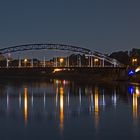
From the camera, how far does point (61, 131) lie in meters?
27.8

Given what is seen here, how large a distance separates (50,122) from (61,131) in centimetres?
347

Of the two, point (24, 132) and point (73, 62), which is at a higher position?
point (73, 62)

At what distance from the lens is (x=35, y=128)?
28.8 metres

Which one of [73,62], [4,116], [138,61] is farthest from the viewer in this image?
[73,62]

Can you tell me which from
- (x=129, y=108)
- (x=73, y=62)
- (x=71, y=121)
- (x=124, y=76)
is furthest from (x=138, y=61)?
(x=71, y=121)

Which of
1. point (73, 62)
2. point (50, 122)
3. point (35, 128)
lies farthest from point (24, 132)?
point (73, 62)

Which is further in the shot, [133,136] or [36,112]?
[36,112]

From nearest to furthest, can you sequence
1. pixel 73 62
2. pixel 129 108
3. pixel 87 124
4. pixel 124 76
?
1. pixel 87 124
2. pixel 129 108
3. pixel 124 76
4. pixel 73 62

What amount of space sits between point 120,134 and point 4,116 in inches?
411

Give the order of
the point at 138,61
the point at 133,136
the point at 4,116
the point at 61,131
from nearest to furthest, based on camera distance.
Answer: the point at 133,136 → the point at 61,131 → the point at 4,116 → the point at 138,61

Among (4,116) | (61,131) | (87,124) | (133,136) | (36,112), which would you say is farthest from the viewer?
(36,112)

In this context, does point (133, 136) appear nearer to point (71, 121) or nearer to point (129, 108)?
point (71, 121)

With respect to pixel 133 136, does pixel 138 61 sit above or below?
above

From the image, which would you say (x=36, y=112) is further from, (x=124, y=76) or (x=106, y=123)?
(x=124, y=76)
